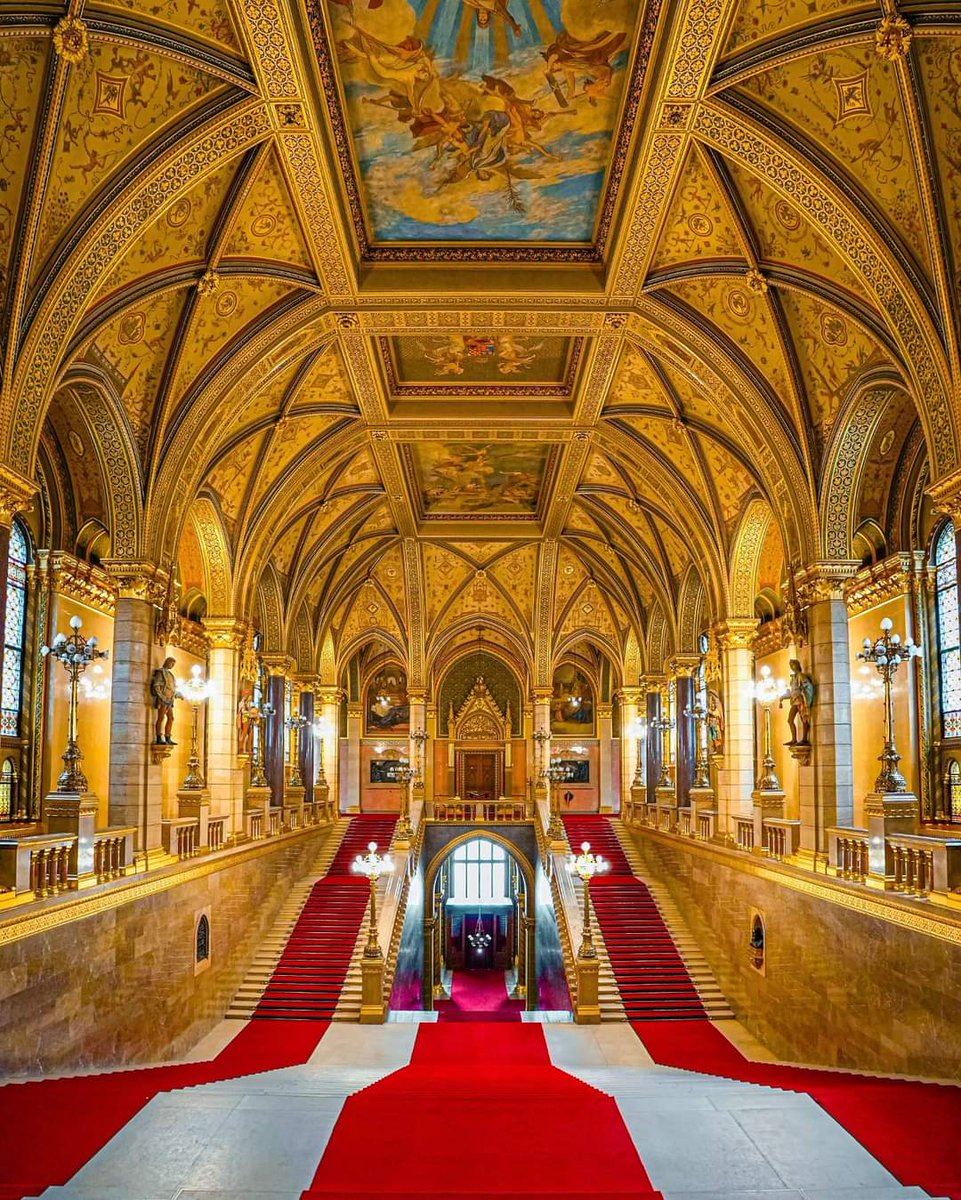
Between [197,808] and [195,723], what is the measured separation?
347 centimetres

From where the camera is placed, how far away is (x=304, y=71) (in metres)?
10.1

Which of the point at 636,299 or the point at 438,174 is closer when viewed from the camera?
the point at 438,174

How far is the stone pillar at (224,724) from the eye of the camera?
1973cm

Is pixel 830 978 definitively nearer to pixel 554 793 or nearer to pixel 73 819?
pixel 73 819

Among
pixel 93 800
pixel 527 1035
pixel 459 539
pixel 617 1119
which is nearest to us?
pixel 617 1119

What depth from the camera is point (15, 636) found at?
1550 centimetres

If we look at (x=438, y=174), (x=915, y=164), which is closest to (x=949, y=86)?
(x=915, y=164)

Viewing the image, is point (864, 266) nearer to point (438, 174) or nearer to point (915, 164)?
point (915, 164)

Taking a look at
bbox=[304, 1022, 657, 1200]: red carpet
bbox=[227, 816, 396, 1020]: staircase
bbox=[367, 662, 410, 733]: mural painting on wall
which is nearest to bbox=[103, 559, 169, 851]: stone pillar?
bbox=[227, 816, 396, 1020]: staircase

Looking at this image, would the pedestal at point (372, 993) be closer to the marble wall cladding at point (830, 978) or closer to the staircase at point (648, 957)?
the staircase at point (648, 957)

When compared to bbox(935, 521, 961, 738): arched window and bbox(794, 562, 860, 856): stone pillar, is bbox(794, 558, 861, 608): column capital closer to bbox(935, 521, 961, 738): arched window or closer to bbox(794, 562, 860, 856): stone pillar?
bbox(794, 562, 860, 856): stone pillar

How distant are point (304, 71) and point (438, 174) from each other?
8.47 ft

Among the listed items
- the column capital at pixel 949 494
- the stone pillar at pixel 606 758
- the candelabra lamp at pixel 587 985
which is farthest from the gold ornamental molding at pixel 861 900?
the stone pillar at pixel 606 758

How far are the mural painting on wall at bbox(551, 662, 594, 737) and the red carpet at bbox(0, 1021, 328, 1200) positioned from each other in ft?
95.9
